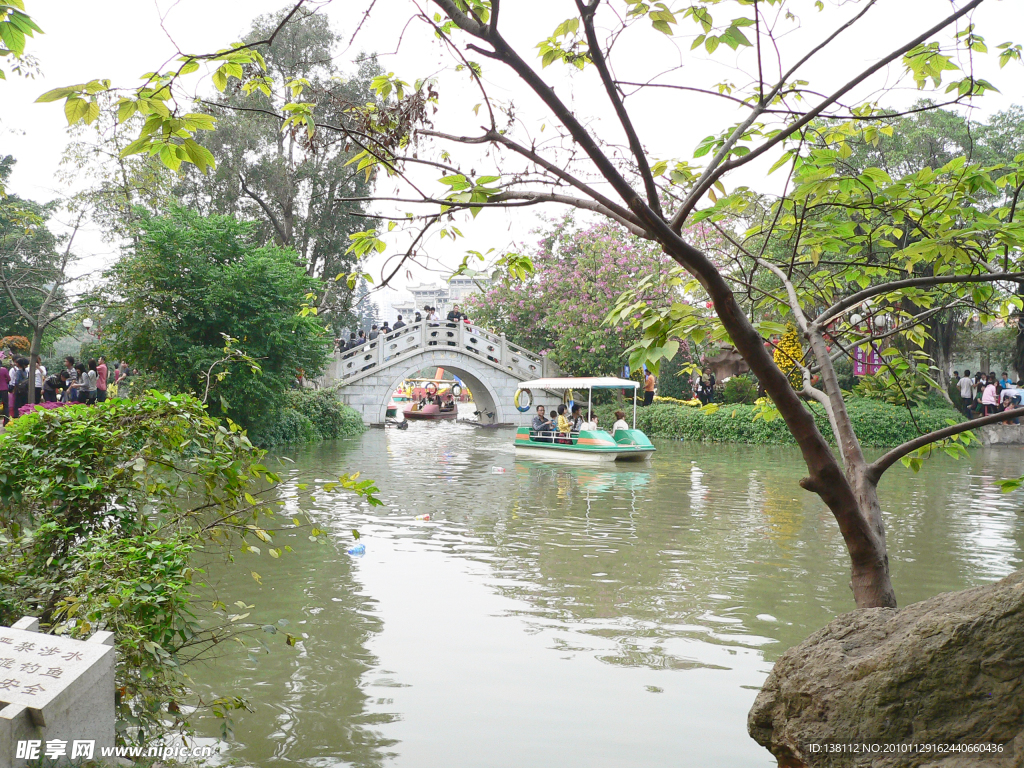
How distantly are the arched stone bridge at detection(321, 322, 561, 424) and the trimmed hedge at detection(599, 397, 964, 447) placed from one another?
14.8 ft

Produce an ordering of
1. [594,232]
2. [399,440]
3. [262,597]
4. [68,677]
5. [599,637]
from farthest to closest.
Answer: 1. [594,232]
2. [399,440]
3. [262,597]
4. [599,637]
5. [68,677]

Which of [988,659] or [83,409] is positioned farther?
[83,409]

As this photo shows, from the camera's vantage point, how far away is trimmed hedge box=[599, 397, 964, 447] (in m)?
19.7

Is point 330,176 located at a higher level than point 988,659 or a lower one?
higher

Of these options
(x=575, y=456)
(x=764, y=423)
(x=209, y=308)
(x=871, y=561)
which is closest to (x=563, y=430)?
(x=575, y=456)

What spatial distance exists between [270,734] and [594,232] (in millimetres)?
23850

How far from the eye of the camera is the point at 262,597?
21.0ft

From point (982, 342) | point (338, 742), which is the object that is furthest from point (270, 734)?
point (982, 342)

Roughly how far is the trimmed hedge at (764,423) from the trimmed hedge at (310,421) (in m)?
8.06

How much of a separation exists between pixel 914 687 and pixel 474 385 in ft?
89.8

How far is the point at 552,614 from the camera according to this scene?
6.07m

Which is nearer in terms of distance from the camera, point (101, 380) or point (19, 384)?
point (19, 384)

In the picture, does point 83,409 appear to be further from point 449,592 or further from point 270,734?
point 449,592

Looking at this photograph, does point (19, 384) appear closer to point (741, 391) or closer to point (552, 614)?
point (552, 614)
